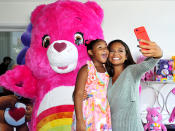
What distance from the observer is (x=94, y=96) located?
113cm

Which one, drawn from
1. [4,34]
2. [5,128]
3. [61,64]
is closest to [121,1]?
[61,64]

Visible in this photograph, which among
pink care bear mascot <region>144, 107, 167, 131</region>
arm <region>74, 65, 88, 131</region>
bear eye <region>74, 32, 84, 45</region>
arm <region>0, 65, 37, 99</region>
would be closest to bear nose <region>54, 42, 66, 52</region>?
bear eye <region>74, 32, 84, 45</region>

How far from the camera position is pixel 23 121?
2.14 meters

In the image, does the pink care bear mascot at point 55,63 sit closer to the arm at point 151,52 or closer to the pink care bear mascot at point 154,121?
the arm at point 151,52

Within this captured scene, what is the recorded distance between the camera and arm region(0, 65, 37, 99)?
180cm

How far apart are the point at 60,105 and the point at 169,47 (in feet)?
5.88

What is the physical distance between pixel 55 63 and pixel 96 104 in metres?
0.64

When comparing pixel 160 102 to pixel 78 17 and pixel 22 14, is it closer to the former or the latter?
pixel 78 17

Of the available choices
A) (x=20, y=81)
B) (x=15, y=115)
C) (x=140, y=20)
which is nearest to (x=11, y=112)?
(x=15, y=115)

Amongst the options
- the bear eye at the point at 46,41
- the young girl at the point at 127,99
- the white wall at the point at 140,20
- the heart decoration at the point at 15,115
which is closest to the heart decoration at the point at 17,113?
the heart decoration at the point at 15,115

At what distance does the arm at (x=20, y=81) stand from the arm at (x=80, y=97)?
2.81 feet

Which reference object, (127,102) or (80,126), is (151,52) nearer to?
(127,102)

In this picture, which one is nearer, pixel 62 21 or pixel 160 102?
pixel 62 21

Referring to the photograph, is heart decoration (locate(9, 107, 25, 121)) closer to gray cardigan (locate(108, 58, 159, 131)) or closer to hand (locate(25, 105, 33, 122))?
hand (locate(25, 105, 33, 122))
